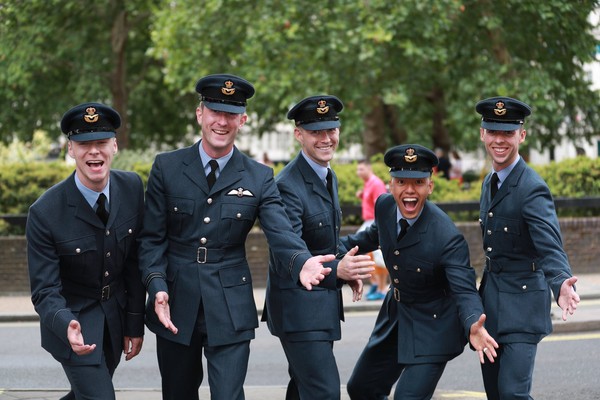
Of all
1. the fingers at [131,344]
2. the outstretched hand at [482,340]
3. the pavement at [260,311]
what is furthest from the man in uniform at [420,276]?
the fingers at [131,344]

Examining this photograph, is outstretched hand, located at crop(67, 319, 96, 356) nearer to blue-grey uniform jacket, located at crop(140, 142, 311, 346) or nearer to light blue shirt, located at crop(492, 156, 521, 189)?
blue-grey uniform jacket, located at crop(140, 142, 311, 346)

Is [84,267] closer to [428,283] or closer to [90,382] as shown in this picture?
[90,382]

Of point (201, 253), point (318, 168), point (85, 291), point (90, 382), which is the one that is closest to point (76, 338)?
point (90, 382)

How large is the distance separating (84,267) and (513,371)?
242 cm

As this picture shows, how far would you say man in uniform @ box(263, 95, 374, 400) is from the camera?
6.45 m

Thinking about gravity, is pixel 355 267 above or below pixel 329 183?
below

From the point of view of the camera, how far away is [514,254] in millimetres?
6656

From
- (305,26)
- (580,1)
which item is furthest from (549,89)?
(305,26)

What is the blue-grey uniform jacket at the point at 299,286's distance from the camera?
6582 millimetres

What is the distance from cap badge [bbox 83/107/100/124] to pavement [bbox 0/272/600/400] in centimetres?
271

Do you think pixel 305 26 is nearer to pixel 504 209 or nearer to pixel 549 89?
pixel 549 89

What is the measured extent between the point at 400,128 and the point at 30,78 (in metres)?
10.8

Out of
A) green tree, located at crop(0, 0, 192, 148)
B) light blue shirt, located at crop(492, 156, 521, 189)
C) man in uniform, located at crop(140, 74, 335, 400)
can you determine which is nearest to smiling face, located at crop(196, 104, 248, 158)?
man in uniform, located at crop(140, 74, 335, 400)

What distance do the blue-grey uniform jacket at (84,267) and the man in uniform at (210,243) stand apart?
4.8 inches
